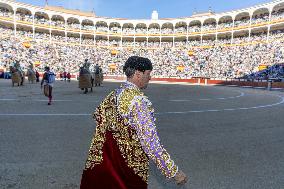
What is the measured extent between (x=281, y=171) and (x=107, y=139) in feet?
10.2

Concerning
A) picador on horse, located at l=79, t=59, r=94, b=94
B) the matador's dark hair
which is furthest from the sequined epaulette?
picador on horse, located at l=79, t=59, r=94, b=94

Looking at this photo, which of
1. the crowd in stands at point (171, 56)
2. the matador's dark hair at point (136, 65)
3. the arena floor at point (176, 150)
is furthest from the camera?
the crowd in stands at point (171, 56)

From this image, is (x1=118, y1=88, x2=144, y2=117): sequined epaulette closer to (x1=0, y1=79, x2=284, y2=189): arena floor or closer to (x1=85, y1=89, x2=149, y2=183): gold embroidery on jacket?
(x1=85, y1=89, x2=149, y2=183): gold embroidery on jacket

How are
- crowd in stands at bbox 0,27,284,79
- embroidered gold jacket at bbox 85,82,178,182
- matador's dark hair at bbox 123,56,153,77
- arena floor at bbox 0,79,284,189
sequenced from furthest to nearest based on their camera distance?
crowd in stands at bbox 0,27,284,79 → arena floor at bbox 0,79,284,189 → matador's dark hair at bbox 123,56,153,77 → embroidered gold jacket at bbox 85,82,178,182

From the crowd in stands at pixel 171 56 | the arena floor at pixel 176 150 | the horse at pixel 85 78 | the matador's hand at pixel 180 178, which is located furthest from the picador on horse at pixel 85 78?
→ the crowd in stands at pixel 171 56

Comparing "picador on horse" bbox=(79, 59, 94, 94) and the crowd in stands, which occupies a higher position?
the crowd in stands

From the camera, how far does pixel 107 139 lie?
193 cm

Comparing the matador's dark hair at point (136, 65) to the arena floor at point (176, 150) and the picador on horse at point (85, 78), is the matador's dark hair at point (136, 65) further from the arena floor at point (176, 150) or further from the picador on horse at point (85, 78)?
the picador on horse at point (85, 78)

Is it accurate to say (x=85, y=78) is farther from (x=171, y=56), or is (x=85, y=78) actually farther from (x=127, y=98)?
(x=171, y=56)

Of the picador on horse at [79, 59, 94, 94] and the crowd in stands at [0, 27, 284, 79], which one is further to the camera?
the crowd in stands at [0, 27, 284, 79]

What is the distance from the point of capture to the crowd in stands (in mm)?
42562

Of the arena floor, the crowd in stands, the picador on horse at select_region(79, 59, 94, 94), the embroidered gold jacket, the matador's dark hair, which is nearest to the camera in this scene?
the embroidered gold jacket

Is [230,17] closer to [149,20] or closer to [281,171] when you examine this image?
[149,20]

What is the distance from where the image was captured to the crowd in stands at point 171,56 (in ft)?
140
